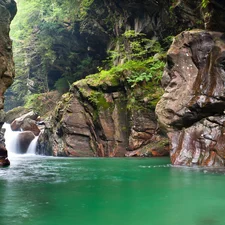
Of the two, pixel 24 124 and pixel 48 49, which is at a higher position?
pixel 48 49

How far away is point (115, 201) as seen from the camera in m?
6.50

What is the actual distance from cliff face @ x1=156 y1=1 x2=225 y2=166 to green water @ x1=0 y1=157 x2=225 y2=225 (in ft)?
10.1

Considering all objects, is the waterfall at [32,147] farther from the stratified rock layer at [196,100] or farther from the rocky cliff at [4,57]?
the stratified rock layer at [196,100]

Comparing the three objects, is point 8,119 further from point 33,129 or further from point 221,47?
point 221,47

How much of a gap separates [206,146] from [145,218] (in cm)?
796

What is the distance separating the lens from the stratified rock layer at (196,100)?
12656 millimetres

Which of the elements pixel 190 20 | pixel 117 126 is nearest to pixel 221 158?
pixel 190 20

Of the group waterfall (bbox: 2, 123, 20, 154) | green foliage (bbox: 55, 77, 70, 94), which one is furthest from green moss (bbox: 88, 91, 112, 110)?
green foliage (bbox: 55, 77, 70, 94)

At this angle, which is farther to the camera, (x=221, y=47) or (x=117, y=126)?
(x=117, y=126)

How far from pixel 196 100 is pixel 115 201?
320 inches

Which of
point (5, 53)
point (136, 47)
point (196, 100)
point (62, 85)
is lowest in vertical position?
point (196, 100)

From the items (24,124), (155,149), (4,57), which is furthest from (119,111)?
(24,124)

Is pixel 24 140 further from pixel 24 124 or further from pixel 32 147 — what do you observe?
pixel 24 124

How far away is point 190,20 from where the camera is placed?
17812 mm
